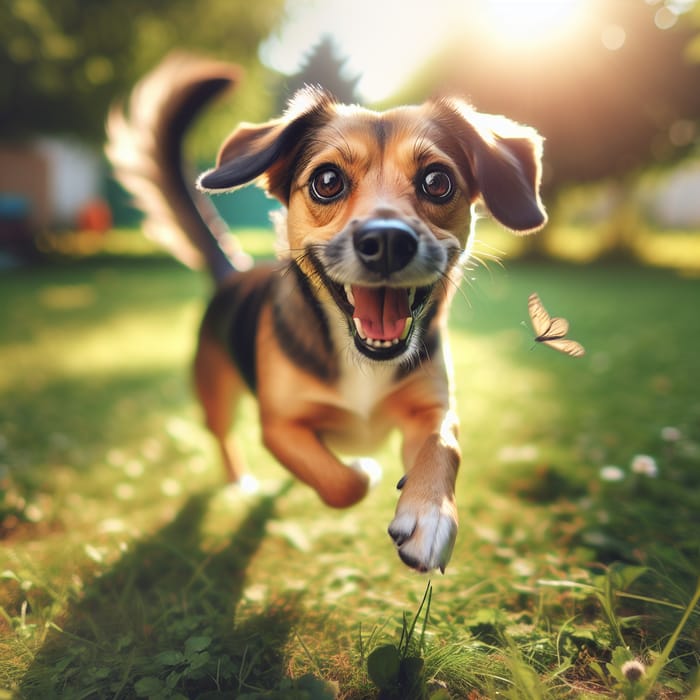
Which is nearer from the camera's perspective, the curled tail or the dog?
the dog

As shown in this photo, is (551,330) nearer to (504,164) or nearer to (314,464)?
(504,164)

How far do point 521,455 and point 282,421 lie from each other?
1.74m

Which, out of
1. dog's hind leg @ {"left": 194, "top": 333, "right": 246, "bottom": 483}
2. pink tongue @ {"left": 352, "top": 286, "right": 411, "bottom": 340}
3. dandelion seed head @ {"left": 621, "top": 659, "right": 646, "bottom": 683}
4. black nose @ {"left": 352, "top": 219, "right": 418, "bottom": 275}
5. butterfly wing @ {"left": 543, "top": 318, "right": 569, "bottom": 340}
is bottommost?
dog's hind leg @ {"left": 194, "top": 333, "right": 246, "bottom": 483}

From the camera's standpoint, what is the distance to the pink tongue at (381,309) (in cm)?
197

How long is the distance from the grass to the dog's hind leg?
22 cm

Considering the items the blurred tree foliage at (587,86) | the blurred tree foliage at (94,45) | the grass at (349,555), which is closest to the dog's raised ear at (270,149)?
the grass at (349,555)

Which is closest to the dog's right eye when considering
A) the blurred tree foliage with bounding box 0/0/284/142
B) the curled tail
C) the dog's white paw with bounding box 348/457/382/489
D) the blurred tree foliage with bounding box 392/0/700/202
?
the dog's white paw with bounding box 348/457/382/489

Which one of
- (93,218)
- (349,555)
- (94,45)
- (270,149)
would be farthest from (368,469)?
(93,218)

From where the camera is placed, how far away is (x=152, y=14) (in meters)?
13.3

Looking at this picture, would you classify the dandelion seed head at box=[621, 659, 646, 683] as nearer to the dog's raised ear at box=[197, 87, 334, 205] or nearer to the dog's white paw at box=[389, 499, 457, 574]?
the dog's white paw at box=[389, 499, 457, 574]

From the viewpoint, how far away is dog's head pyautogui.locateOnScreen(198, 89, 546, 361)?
6.06ft

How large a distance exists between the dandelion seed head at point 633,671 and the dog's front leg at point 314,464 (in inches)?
39.1

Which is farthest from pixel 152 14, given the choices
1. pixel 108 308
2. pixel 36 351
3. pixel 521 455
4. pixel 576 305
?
pixel 521 455

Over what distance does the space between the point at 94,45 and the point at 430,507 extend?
1480 cm
